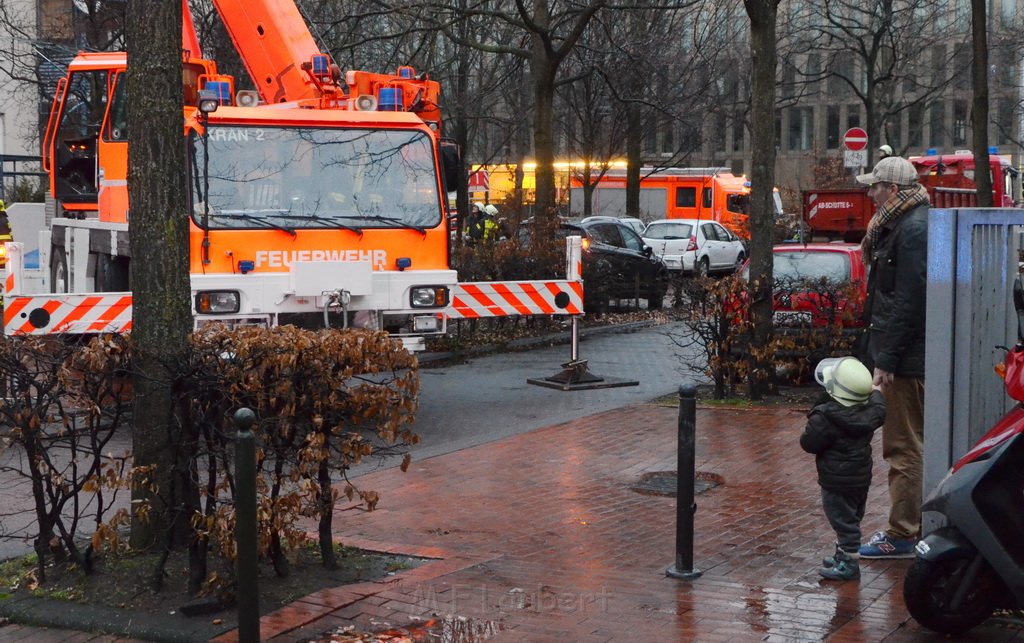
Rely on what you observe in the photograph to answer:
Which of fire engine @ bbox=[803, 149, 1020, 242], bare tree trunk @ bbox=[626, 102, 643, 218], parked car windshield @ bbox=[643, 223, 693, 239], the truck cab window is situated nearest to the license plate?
the truck cab window

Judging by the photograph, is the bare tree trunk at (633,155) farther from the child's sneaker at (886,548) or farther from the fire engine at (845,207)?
the child's sneaker at (886,548)

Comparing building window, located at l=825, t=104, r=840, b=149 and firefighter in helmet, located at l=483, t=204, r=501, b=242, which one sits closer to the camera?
firefighter in helmet, located at l=483, t=204, r=501, b=242

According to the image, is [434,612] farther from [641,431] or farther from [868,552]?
[641,431]

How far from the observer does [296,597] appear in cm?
594

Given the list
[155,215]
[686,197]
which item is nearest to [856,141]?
[155,215]

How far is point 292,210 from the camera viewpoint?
11.1m

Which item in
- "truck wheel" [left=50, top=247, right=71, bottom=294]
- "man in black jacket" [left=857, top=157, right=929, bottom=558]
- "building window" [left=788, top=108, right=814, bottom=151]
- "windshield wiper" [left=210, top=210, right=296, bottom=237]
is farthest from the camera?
"building window" [left=788, top=108, right=814, bottom=151]

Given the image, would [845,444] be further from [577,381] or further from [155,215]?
[577,381]

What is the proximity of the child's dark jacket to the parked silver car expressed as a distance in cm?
2602

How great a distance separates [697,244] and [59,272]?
2193cm

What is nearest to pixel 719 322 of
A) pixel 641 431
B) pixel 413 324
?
pixel 641 431

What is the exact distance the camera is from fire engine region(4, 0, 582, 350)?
10.7 meters

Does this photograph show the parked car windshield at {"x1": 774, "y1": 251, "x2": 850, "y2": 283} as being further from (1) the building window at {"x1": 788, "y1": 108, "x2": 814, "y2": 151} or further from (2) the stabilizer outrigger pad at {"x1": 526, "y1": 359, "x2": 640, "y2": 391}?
(1) the building window at {"x1": 788, "y1": 108, "x2": 814, "y2": 151}

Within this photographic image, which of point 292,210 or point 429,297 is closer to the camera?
point 292,210
